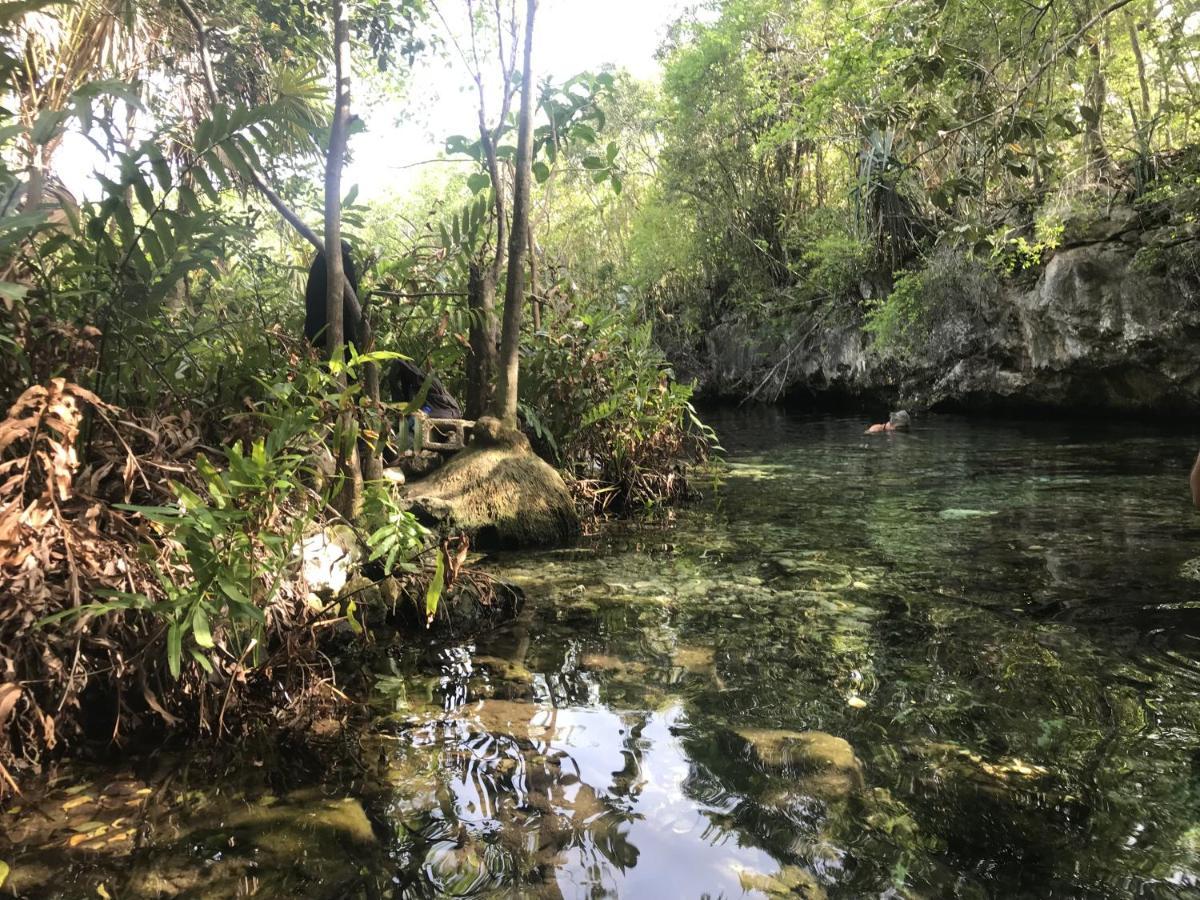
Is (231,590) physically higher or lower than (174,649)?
higher

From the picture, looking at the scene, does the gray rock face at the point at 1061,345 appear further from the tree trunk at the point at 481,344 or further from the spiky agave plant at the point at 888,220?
the tree trunk at the point at 481,344

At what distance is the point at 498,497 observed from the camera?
5.39 meters

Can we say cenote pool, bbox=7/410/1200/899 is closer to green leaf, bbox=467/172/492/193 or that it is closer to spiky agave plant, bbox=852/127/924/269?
green leaf, bbox=467/172/492/193

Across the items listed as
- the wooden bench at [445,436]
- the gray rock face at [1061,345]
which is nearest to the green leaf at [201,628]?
the wooden bench at [445,436]

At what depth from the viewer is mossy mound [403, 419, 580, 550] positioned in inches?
204

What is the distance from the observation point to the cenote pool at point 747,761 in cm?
181

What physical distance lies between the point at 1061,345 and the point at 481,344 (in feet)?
38.8

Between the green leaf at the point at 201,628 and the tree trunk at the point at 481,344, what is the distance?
3.98m

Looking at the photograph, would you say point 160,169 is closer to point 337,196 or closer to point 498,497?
point 337,196

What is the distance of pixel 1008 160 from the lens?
3.95 meters

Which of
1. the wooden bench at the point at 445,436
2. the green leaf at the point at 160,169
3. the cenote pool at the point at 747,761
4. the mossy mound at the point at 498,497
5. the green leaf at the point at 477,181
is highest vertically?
the green leaf at the point at 477,181

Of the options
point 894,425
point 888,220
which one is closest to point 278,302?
point 894,425

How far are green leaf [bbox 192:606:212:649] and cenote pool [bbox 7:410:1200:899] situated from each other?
0.46 meters

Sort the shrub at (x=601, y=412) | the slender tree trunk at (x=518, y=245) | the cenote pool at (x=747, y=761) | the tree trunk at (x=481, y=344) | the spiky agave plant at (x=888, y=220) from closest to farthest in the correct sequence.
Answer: the cenote pool at (x=747, y=761) → the slender tree trunk at (x=518, y=245) → the tree trunk at (x=481, y=344) → the shrub at (x=601, y=412) → the spiky agave plant at (x=888, y=220)
